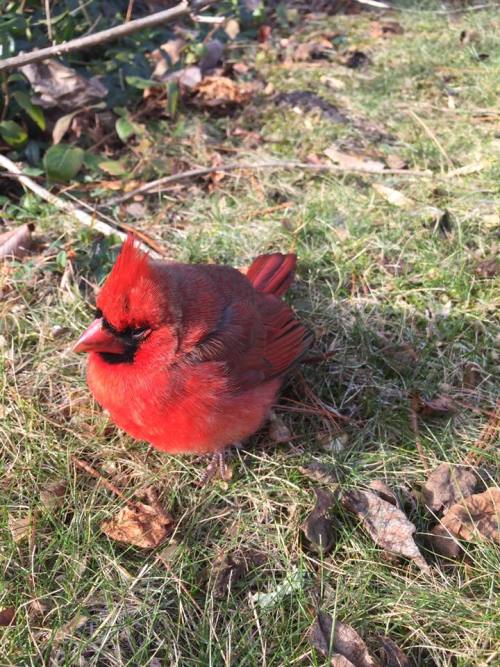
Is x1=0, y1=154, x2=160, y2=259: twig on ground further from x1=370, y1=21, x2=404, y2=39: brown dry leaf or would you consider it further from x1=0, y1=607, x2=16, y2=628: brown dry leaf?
x1=370, y1=21, x2=404, y2=39: brown dry leaf

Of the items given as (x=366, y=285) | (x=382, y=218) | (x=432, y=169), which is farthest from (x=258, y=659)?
(x=432, y=169)

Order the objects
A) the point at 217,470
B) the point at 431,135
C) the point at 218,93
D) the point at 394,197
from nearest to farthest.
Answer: the point at 217,470
the point at 394,197
the point at 431,135
the point at 218,93

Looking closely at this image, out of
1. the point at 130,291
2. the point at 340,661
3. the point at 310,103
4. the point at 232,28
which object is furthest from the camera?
the point at 232,28

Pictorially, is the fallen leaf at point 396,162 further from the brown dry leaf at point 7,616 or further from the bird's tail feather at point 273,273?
the brown dry leaf at point 7,616

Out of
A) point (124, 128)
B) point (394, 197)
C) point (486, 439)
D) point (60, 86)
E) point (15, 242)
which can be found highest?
point (60, 86)

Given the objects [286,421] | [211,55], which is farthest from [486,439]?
[211,55]

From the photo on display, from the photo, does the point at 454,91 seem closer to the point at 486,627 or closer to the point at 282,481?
the point at 282,481

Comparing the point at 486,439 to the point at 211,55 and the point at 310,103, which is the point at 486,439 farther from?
the point at 211,55
